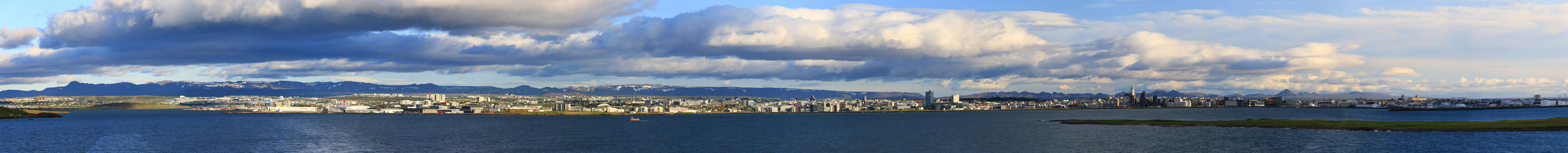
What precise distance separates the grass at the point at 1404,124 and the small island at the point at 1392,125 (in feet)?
0.19

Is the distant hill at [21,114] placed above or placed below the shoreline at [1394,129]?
above

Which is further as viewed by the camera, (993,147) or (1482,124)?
(1482,124)

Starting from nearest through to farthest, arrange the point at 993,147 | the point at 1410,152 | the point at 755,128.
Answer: the point at 1410,152
the point at 993,147
the point at 755,128

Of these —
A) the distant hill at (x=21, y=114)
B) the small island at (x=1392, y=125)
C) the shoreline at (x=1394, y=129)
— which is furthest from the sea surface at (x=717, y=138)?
the distant hill at (x=21, y=114)

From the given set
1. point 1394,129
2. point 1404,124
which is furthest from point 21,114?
point 1404,124

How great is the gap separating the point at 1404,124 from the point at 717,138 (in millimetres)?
69955

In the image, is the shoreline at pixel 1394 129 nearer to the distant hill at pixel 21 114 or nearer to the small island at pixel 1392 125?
the small island at pixel 1392 125

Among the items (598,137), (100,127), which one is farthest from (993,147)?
(100,127)

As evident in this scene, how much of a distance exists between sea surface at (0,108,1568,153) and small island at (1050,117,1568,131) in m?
2.23

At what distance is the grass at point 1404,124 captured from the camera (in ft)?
265

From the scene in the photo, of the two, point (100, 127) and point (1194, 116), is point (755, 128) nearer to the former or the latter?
point (100, 127)

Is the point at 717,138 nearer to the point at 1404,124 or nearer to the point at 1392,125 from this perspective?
the point at 1392,125

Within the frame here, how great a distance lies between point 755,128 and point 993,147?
48086mm

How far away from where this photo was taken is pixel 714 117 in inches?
7347
